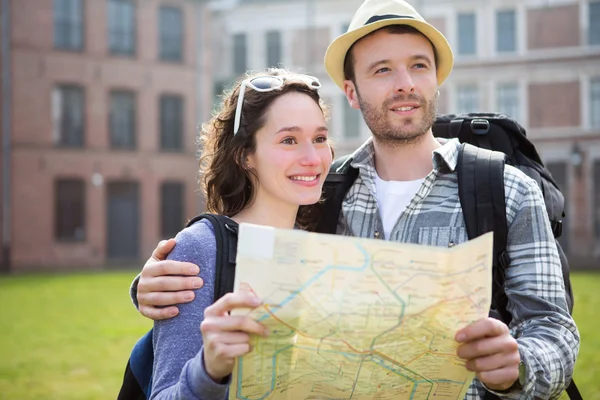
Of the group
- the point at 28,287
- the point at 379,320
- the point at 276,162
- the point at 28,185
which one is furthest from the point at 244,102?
the point at 28,185

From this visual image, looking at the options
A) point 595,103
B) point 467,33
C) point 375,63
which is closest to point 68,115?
point 467,33

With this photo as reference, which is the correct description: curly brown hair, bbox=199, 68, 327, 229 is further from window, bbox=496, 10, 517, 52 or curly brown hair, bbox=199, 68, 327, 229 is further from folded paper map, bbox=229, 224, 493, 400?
window, bbox=496, 10, 517, 52

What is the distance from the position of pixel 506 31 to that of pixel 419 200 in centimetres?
2901

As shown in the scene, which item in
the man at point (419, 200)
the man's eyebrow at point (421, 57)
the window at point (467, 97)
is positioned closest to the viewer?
the man at point (419, 200)

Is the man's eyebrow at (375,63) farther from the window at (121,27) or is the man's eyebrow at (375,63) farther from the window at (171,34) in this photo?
the window at (171,34)

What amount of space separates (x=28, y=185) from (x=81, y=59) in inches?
212

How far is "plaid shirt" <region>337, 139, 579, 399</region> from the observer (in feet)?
7.26

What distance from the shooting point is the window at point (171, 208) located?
3030 centimetres

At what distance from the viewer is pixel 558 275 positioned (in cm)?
241

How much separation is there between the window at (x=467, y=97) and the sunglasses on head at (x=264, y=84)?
28290 millimetres

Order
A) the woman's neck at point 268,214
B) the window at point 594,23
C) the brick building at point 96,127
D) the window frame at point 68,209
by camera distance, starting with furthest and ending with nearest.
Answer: the window at point 594,23 < the window frame at point 68,209 < the brick building at point 96,127 < the woman's neck at point 268,214

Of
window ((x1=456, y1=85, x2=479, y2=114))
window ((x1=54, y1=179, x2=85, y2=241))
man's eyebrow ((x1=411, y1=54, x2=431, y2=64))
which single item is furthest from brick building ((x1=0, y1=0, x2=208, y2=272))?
man's eyebrow ((x1=411, y1=54, x2=431, y2=64))

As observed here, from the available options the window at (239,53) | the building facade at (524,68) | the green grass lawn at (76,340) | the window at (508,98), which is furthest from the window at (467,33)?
the green grass lawn at (76,340)

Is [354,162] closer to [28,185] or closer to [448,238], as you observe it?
[448,238]
